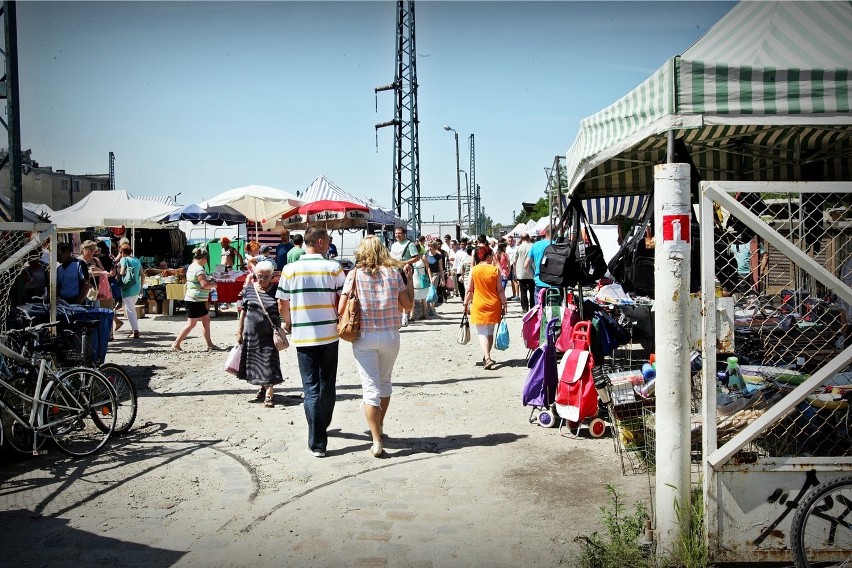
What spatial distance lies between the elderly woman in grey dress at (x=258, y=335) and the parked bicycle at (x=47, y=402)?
5.91ft

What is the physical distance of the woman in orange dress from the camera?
10914 millimetres

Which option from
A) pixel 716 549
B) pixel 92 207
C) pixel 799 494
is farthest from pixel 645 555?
pixel 92 207

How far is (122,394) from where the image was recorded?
734 centimetres

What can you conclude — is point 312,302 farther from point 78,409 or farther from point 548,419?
point 548,419

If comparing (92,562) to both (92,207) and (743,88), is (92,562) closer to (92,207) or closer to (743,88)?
(743,88)

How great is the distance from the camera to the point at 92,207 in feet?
82.8

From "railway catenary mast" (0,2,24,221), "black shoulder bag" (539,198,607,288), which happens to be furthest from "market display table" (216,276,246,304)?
"black shoulder bag" (539,198,607,288)

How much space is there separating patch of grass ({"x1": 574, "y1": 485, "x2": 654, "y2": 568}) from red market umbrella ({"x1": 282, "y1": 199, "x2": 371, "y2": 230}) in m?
15.5

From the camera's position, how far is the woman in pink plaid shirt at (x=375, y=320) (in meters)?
6.50

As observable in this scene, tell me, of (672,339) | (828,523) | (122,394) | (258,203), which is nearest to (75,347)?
(122,394)

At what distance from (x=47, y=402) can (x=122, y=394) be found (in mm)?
954

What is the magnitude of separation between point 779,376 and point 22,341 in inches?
258

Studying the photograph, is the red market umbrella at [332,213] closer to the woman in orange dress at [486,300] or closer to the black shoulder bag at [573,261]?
the woman in orange dress at [486,300]

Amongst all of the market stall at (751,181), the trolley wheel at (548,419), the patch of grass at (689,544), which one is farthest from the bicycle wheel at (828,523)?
the trolley wheel at (548,419)
